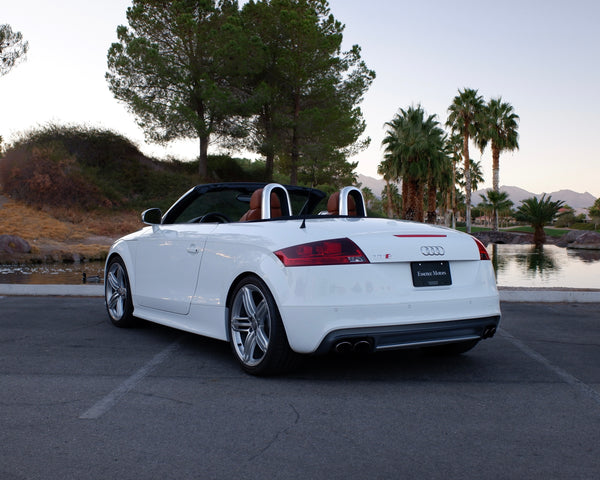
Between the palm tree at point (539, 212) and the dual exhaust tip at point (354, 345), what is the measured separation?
47629 mm

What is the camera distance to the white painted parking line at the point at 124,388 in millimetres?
3590

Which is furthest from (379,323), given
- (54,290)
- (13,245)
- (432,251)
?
(13,245)

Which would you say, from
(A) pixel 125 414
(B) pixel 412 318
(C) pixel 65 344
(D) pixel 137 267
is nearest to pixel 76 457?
(A) pixel 125 414

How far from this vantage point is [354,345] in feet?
13.2

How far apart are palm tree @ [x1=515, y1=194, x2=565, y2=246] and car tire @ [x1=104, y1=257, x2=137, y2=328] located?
151 ft

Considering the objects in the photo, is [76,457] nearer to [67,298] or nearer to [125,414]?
[125,414]

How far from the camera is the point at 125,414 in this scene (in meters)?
3.55

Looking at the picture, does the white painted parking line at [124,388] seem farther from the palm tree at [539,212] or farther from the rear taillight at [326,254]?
the palm tree at [539,212]

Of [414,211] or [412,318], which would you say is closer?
[412,318]

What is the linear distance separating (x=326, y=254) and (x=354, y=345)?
2.05 feet

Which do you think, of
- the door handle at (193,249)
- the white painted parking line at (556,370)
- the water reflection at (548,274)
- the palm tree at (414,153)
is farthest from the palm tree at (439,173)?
the door handle at (193,249)

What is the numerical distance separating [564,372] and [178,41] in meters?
38.1

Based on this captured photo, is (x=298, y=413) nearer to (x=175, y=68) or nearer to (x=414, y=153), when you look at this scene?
(x=175, y=68)

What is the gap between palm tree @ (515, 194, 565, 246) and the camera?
4862cm
